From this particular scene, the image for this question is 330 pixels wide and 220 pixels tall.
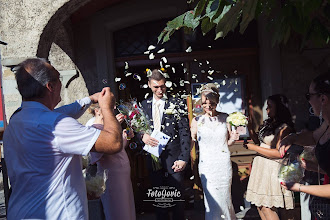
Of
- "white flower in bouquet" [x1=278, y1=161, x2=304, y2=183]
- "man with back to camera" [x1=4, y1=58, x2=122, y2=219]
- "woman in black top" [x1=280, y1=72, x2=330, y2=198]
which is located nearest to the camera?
"man with back to camera" [x1=4, y1=58, x2=122, y2=219]

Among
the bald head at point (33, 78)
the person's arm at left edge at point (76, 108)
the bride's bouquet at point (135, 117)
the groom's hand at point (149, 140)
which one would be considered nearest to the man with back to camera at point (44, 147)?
the bald head at point (33, 78)

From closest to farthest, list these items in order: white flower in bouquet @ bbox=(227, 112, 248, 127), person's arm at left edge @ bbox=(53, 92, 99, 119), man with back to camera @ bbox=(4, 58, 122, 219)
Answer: man with back to camera @ bbox=(4, 58, 122, 219)
person's arm at left edge @ bbox=(53, 92, 99, 119)
white flower in bouquet @ bbox=(227, 112, 248, 127)

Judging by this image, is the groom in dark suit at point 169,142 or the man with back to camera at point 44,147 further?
the groom in dark suit at point 169,142

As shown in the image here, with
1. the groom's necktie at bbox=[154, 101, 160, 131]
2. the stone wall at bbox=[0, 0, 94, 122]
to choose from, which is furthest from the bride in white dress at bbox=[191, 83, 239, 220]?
the stone wall at bbox=[0, 0, 94, 122]

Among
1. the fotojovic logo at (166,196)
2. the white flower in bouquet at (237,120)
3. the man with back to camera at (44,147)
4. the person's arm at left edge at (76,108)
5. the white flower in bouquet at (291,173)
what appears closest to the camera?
the man with back to camera at (44,147)

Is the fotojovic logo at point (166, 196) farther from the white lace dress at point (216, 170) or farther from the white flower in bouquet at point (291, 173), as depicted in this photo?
the white flower in bouquet at point (291, 173)

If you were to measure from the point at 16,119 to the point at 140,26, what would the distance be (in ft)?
16.5

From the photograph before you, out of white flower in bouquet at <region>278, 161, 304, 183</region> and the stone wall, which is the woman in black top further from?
the stone wall

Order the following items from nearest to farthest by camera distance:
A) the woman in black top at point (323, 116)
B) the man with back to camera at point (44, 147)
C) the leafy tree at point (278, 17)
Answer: the leafy tree at point (278, 17), the man with back to camera at point (44, 147), the woman in black top at point (323, 116)

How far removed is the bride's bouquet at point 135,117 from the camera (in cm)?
505

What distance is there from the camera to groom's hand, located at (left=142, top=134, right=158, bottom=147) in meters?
5.22

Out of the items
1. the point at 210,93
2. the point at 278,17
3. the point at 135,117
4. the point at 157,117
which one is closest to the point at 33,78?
the point at 278,17

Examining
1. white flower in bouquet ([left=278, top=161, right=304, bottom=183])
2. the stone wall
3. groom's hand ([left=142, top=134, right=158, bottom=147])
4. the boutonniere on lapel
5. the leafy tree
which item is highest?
the stone wall

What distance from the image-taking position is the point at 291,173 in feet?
9.64
